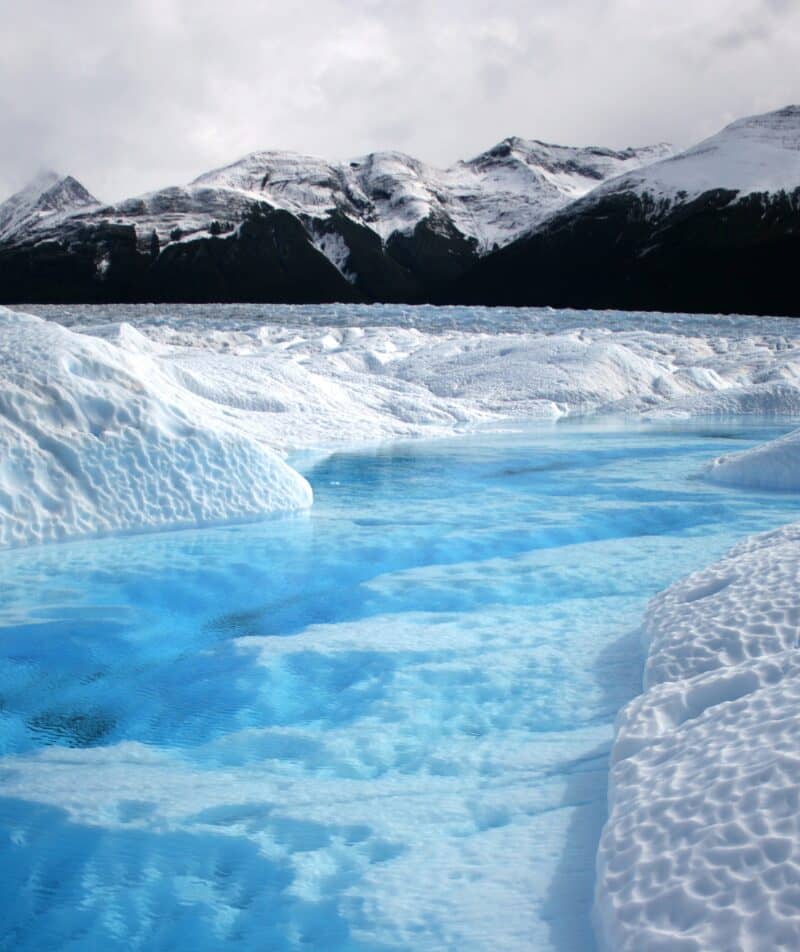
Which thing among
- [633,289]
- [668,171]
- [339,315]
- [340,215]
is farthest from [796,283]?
[340,215]

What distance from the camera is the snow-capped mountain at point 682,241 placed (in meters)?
85.3

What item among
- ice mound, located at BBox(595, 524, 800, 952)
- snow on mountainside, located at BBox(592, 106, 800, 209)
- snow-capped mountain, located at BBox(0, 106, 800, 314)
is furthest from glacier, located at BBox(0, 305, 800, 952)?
snow on mountainside, located at BBox(592, 106, 800, 209)

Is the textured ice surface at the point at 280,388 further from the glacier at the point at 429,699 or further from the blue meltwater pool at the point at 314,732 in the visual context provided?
the blue meltwater pool at the point at 314,732

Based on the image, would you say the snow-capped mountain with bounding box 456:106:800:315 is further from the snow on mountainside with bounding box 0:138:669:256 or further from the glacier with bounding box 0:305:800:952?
the glacier with bounding box 0:305:800:952

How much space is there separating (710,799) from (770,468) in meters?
7.71

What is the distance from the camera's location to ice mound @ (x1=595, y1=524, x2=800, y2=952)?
1.59 metres

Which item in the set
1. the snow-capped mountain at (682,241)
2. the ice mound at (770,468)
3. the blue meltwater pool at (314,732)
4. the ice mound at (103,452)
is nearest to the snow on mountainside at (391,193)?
the snow-capped mountain at (682,241)

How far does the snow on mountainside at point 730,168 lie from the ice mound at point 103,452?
347 ft

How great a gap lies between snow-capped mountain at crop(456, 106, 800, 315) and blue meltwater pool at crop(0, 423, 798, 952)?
7739 cm

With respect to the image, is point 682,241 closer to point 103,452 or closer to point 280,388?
point 280,388

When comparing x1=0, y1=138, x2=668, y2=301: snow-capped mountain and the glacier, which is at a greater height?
x1=0, y1=138, x2=668, y2=301: snow-capped mountain

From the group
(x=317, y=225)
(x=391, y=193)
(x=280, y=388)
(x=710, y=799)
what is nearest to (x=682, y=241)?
(x=317, y=225)

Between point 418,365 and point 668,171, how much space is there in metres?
97.9

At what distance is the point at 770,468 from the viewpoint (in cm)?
890
